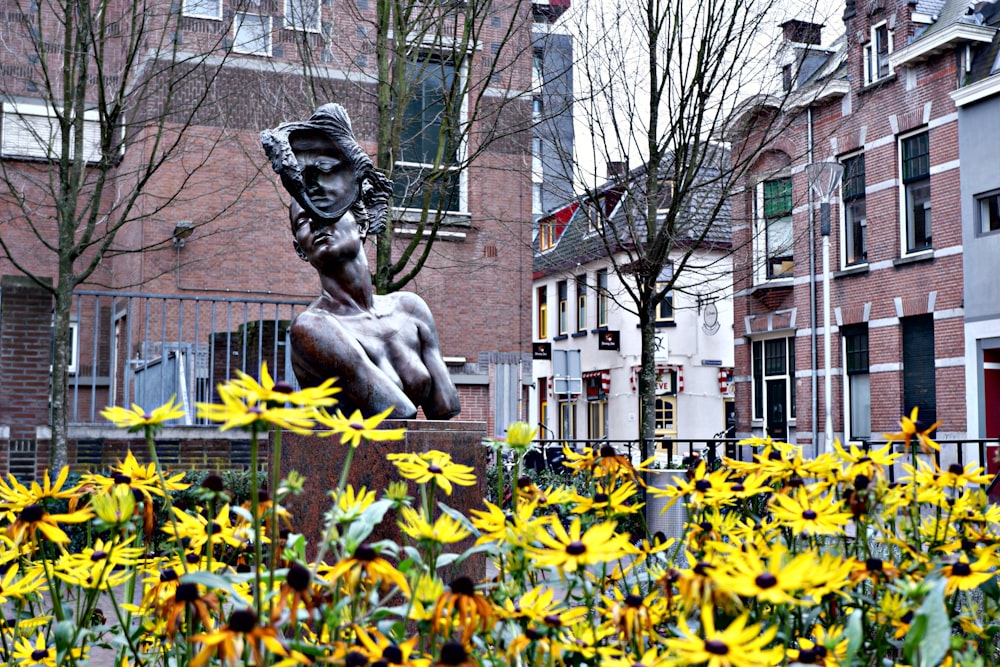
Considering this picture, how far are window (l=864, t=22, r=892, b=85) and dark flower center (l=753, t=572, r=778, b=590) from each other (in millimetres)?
23467

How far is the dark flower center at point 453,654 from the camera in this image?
5.32 feet

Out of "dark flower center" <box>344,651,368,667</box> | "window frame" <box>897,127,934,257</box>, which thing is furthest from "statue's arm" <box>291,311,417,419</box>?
"window frame" <box>897,127,934,257</box>

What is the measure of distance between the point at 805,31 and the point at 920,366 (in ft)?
38.8

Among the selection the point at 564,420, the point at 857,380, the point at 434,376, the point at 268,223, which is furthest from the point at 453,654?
the point at 564,420

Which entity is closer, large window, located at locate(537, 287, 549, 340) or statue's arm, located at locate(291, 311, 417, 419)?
statue's arm, located at locate(291, 311, 417, 419)

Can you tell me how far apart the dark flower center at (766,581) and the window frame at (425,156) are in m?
9.76

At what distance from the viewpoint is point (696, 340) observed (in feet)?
133

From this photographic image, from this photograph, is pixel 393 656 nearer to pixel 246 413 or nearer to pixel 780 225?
pixel 246 413

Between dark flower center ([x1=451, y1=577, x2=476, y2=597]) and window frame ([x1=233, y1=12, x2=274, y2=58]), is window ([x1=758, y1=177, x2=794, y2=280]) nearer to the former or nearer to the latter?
window frame ([x1=233, y1=12, x2=274, y2=58])

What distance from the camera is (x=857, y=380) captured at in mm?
23797

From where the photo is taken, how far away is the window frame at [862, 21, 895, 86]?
23.3 m

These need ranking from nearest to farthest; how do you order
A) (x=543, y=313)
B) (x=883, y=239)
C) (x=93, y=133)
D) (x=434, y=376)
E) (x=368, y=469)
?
(x=368, y=469) → (x=434, y=376) → (x=883, y=239) → (x=93, y=133) → (x=543, y=313)

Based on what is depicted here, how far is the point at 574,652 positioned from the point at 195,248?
18.6 m

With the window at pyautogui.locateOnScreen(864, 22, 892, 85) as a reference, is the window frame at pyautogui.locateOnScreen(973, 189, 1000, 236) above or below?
below
